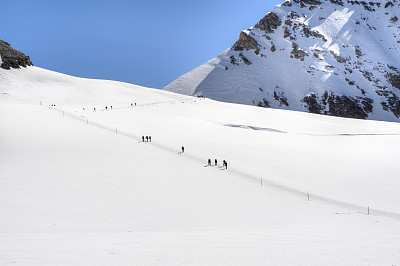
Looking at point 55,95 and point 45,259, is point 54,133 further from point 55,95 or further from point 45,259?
point 55,95

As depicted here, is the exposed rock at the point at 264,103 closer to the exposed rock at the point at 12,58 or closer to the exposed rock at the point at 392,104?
the exposed rock at the point at 392,104

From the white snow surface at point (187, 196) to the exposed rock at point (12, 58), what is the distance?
48.7m

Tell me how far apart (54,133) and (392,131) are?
6488cm

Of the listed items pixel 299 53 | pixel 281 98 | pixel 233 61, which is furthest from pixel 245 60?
pixel 281 98

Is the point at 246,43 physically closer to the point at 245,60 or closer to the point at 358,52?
the point at 245,60

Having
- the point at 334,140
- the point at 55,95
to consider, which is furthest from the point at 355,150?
the point at 55,95

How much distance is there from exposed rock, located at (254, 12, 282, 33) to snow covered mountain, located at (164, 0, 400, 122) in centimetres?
60

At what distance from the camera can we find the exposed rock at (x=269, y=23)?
17900 centimetres

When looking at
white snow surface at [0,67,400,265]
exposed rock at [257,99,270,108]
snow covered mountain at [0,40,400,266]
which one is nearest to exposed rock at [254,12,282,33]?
exposed rock at [257,99,270,108]

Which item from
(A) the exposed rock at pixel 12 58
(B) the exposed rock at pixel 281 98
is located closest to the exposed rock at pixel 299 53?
(B) the exposed rock at pixel 281 98

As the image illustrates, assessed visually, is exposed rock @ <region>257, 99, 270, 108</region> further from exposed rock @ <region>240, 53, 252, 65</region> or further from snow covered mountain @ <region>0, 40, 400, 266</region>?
snow covered mountain @ <region>0, 40, 400, 266</region>

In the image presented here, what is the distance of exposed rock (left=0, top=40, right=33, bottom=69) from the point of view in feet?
268

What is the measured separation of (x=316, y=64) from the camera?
6093 inches

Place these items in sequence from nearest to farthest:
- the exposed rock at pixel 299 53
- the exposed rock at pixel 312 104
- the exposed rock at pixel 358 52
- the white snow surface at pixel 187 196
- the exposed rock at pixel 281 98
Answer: the white snow surface at pixel 187 196, the exposed rock at pixel 281 98, the exposed rock at pixel 312 104, the exposed rock at pixel 299 53, the exposed rock at pixel 358 52
